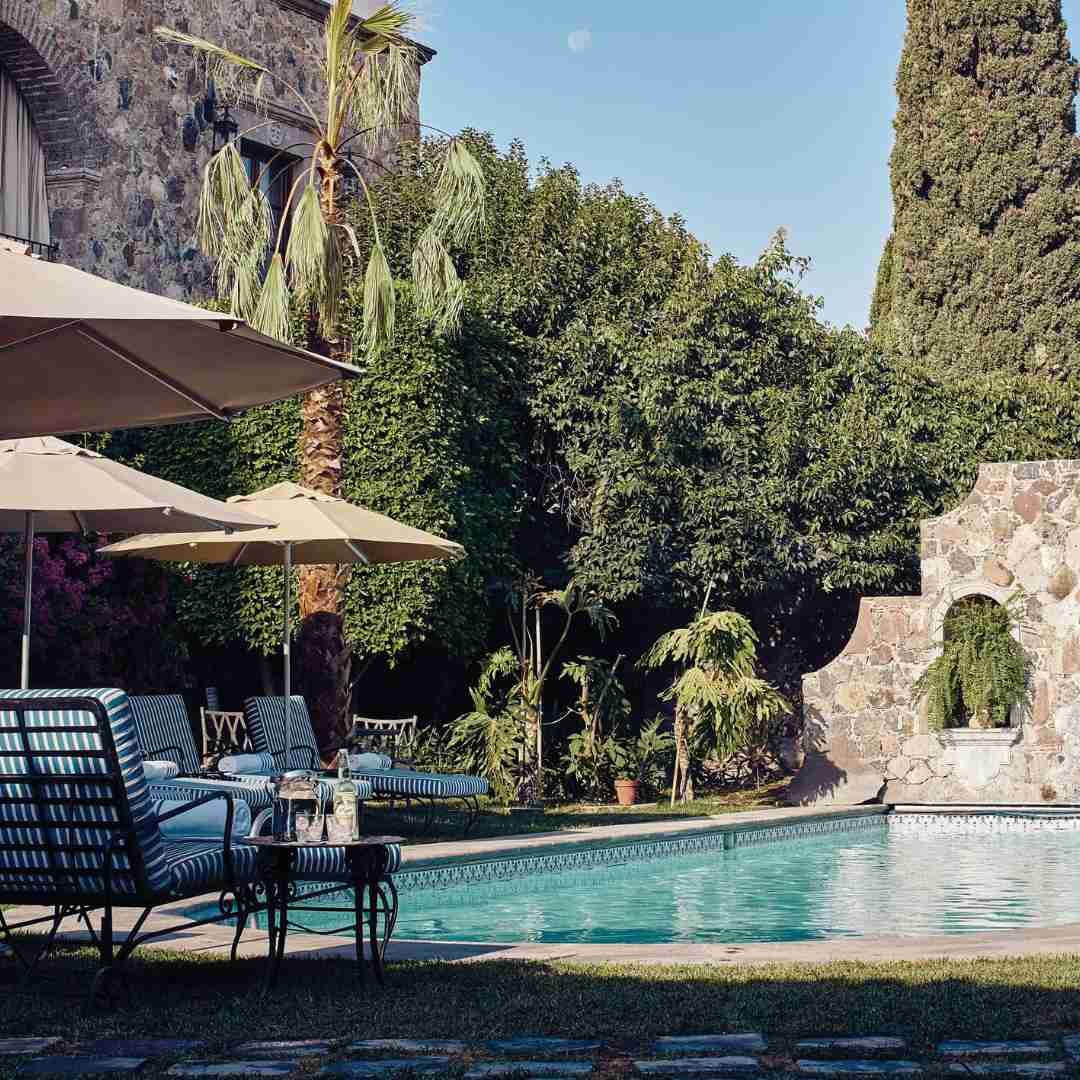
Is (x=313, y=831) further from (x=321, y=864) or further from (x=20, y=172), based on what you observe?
(x=20, y=172)

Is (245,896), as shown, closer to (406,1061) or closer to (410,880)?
(406,1061)

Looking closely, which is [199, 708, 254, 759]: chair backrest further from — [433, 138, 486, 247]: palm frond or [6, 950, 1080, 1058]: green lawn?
[6, 950, 1080, 1058]: green lawn

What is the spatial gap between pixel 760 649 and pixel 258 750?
905cm

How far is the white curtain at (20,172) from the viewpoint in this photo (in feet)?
54.6

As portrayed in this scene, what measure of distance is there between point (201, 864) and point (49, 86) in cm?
1288

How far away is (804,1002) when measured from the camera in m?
5.27

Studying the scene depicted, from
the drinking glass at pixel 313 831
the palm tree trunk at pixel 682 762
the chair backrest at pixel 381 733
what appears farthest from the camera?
the palm tree trunk at pixel 682 762

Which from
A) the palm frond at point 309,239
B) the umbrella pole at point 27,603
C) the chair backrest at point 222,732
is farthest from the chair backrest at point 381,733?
the umbrella pole at point 27,603

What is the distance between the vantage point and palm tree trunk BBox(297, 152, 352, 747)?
12.8 m

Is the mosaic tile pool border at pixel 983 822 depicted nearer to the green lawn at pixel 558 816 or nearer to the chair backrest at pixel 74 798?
the green lawn at pixel 558 816

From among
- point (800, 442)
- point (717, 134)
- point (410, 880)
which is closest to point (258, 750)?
point (410, 880)

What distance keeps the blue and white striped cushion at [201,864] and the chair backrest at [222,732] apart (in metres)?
7.55

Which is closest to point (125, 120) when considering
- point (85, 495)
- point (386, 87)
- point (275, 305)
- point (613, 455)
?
point (386, 87)

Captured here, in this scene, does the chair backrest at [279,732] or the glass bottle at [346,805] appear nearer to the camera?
the glass bottle at [346,805]
